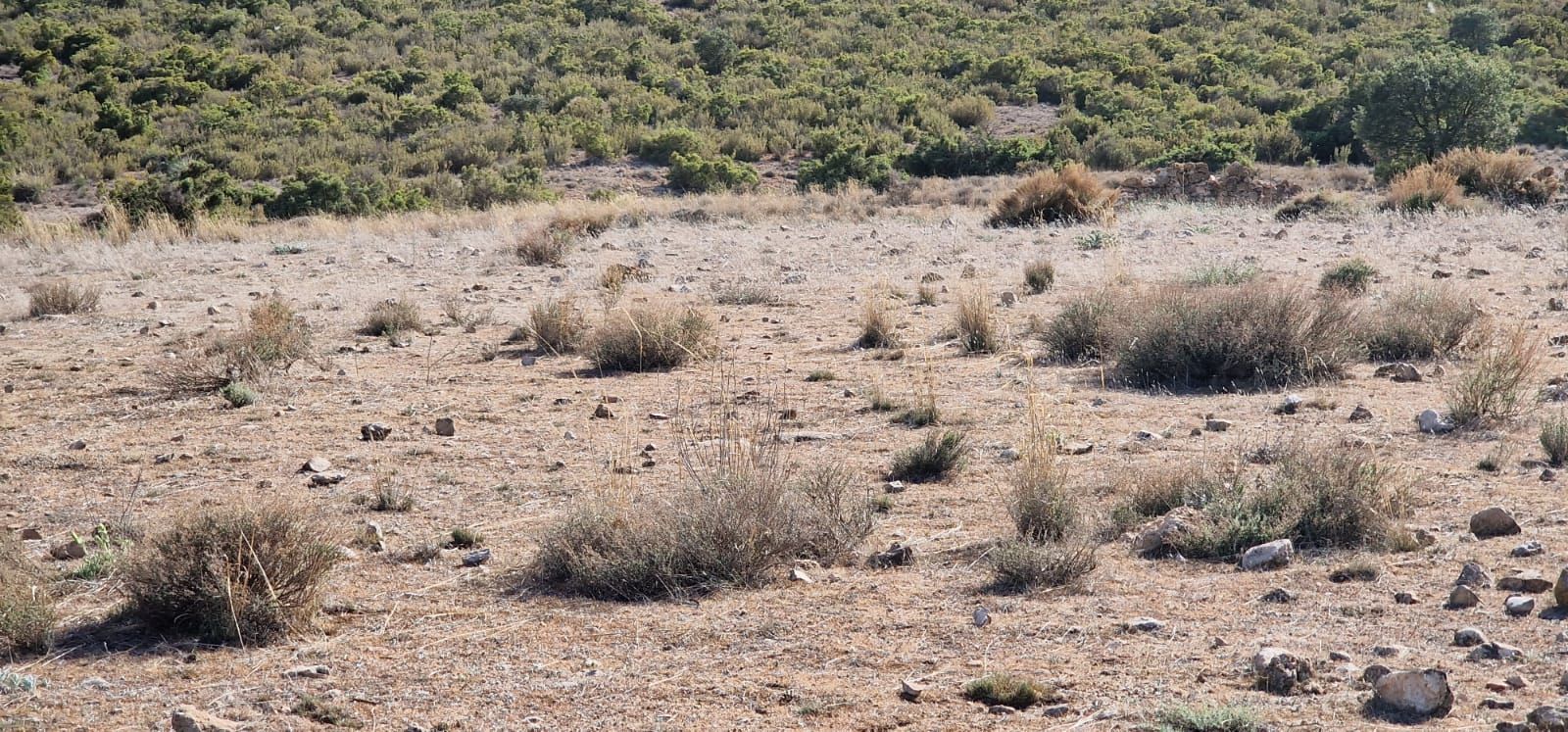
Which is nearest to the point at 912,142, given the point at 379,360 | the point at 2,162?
the point at 2,162

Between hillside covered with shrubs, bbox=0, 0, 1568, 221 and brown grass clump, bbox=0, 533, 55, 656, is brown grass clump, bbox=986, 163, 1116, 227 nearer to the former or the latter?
hillside covered with shrubs, bbox=0, 0, 1568, 221

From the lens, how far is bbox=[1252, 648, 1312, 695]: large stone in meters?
3.63

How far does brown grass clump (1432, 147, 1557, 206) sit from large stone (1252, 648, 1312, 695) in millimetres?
18101

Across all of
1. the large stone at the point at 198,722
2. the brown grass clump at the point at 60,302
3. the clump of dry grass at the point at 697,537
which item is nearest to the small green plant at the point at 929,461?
the clump of dry grass at the point at 697,537

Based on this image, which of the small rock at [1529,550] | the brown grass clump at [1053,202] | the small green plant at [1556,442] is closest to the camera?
the small rock at [1529,550]

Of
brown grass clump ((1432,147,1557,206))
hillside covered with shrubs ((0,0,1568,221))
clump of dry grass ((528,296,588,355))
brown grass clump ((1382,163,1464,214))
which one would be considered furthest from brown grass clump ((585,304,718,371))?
brown grass clump ((1432,147,1557,206))

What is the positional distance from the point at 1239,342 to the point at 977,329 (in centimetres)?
220

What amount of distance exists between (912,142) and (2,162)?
66.1 feet

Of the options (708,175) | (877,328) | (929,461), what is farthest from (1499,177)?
(929,461)

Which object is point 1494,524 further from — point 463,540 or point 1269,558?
point 463,540

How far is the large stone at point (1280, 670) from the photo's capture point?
3.63 meters

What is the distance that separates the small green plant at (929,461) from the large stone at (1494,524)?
223 cm

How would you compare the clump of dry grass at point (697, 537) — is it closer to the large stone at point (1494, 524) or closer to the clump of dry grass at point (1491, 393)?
the large stone at point (1494, 524)

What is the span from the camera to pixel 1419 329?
28.7 ft
